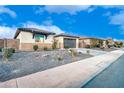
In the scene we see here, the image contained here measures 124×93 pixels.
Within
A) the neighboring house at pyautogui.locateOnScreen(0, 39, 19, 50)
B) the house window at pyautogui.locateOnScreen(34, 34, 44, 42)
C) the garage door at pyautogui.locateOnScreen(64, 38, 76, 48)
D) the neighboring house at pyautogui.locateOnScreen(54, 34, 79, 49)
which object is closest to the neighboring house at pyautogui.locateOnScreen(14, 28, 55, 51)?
the house window at pyautogui.locateOnScreen(34, 34, 44, 42)

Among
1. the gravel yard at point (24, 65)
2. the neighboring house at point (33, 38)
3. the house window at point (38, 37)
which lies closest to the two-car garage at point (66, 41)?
the neighboring house at point (33, 38)

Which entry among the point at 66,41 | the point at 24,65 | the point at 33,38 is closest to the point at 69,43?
the point at 66,41

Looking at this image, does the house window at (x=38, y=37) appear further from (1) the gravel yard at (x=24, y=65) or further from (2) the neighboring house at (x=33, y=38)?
(1) the gravel yard at (x=24, y=65)

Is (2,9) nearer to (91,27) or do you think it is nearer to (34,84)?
(91,27)

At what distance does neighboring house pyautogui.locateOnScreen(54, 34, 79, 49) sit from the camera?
1263 inches

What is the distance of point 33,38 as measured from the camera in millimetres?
24828

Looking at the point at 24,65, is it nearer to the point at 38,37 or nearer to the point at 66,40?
the point at 38,37

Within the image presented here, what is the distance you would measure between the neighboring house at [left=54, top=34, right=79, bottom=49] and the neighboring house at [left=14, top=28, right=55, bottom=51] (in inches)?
205

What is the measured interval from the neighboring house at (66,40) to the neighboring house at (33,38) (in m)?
5.20

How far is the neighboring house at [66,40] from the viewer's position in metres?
32.1

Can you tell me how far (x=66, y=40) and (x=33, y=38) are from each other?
9820 mm

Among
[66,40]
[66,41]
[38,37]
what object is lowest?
[66,41]

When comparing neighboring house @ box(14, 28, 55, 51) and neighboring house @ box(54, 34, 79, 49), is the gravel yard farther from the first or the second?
neighboring house @ box(54, 34, 79, 49)
